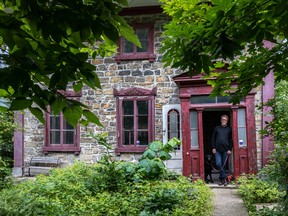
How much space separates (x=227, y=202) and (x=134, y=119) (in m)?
4.00

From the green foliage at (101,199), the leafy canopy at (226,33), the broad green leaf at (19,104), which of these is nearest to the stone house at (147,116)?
the green foliage at (101,199)

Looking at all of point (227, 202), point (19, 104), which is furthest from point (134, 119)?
point (19, 104)

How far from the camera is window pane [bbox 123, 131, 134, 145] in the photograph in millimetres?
9562

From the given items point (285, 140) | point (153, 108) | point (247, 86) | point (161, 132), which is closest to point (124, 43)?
point (153, 108)

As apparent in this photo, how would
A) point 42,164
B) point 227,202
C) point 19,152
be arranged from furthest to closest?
point 19,152, point 42,164, point 227,202

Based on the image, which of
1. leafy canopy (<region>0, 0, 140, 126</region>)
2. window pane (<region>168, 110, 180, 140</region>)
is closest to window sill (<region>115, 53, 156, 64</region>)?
window pane (<region>168, 110, 180, 140</region>)

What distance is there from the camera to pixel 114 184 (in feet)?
20.5

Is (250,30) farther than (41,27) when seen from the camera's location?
Yes

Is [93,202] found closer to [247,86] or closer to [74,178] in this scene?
[74,178]

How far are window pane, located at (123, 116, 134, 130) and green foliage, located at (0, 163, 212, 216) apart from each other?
3.16 metres

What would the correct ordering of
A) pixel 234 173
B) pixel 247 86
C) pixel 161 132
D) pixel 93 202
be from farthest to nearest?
pixel 161 132
pixel 234 173
pixel 93 202
pixel 247 86

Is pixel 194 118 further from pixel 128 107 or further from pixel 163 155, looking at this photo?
pixel 163 155

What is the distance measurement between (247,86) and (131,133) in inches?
279

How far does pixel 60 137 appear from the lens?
9930 mm
